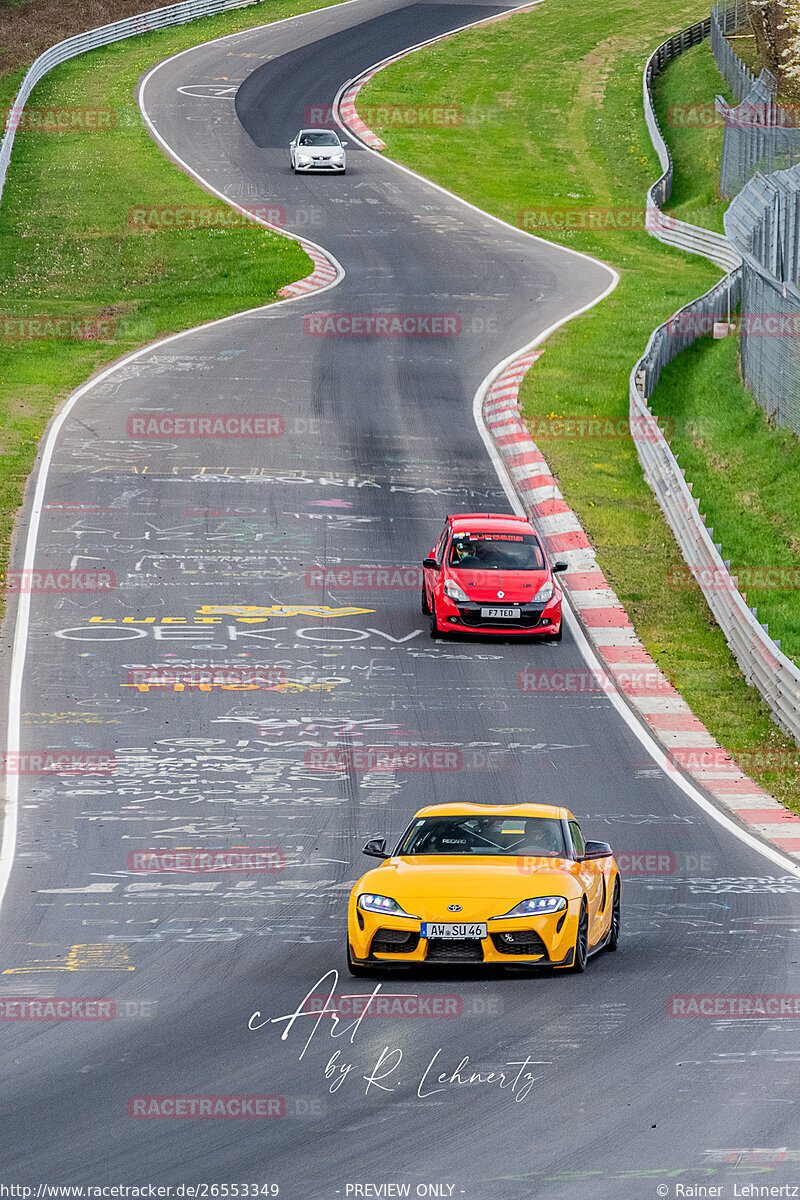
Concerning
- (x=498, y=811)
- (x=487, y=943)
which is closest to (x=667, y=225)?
(x=498, y=811)

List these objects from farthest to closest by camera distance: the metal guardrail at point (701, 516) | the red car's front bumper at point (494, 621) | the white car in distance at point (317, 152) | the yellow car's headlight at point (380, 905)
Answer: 1. the white car in distance at point (317, 152)
2. the red car's front bumper at point (494, 621)
3. the metal guardrail at point (701, 516)
4. the yellow car's headlight at point (380, 905)

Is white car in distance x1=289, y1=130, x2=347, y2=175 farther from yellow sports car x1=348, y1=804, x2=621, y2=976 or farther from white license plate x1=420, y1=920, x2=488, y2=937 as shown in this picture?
white license plate x1=420, y1=920, x2=488, y2=937

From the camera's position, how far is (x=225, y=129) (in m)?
63.0

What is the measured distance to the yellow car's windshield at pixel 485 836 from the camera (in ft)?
40.8

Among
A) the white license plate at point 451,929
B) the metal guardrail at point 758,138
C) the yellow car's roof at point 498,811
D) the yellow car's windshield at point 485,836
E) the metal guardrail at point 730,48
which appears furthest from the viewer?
the metal guardrail at point 730,48

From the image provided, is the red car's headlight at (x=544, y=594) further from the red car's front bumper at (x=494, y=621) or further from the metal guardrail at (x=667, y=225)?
the metal guardrail at (x=667, y=225)

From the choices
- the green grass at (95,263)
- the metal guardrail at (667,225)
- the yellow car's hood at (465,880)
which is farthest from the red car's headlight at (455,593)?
the metal guardrail at (667,225)

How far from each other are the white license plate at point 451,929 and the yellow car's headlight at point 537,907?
0.12 metres

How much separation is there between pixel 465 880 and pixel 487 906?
37cm

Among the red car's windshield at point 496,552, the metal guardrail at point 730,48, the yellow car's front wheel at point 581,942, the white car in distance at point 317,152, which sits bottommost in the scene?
the red car's windshield at point 496,552

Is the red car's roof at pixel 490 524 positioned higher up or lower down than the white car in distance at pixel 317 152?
lower down

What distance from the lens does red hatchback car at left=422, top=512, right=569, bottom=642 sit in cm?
2269

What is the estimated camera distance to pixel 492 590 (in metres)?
22.8

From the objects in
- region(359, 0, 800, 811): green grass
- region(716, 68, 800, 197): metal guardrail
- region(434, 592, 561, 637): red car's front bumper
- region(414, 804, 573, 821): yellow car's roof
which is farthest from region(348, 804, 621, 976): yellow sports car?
region(716, 68, 800, 197): metal guardrail
